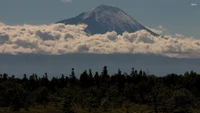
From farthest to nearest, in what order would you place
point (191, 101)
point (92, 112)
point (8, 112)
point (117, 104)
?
point (117, 104), point (92, 112), point (191, 101), point (8, 112)

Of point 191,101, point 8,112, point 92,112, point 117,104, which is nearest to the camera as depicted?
point 8,112

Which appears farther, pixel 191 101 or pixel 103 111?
pixel 103 111

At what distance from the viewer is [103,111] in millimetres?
183000

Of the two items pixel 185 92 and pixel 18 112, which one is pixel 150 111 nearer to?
pixel 185 92

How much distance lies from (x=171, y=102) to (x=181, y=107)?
523 cm

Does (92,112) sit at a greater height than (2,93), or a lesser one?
lesser

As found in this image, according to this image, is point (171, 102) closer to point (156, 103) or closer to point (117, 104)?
point (156, 103)

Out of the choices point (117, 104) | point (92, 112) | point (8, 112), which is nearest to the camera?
point (8, 112)

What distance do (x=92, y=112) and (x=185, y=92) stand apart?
150 ft

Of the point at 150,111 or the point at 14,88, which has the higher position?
the point at 14,88

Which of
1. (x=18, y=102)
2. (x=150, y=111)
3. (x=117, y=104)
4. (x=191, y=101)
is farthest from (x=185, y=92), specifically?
(x=18, y=102)

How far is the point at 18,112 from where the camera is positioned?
16175 cm

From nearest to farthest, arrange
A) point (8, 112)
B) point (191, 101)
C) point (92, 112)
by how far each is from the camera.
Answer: point (8, 112)
point (191, 101)
point (92, 112)

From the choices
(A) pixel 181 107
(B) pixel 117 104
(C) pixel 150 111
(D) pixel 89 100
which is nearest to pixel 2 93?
(D) pixel 89 100
